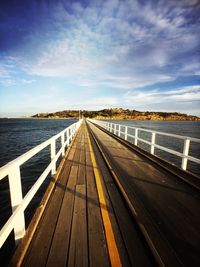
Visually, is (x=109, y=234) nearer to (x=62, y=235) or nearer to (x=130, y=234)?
(x=130, y=234)

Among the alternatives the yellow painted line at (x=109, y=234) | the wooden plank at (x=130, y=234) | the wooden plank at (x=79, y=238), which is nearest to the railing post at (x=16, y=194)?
the wooden plank at (x=79, y=238)

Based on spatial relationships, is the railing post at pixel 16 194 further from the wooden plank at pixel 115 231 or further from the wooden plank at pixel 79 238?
the wooden plank at pixel 115 231

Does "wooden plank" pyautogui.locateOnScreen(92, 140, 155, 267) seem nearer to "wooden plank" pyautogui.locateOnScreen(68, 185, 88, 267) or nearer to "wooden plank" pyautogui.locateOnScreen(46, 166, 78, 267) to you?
"wooden plank" pyautogui.locateOnScreen(68, 185, 88, 267)

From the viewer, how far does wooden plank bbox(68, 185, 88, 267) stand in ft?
7.37

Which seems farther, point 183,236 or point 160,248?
point 183,236

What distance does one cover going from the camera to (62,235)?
8.91ft

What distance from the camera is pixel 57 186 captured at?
181 inches

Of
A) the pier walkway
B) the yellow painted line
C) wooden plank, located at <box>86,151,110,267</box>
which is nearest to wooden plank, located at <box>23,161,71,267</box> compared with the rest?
the pier walkway

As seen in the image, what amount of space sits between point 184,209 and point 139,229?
4.43 feet

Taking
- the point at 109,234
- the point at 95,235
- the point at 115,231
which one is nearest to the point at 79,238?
the point at 95,235

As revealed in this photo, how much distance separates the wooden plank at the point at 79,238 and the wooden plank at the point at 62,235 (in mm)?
82

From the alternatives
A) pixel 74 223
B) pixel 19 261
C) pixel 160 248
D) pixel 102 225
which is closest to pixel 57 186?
pixel 74 223

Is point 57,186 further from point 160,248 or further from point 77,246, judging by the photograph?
point 160,248

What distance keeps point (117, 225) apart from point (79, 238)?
0.73 m
